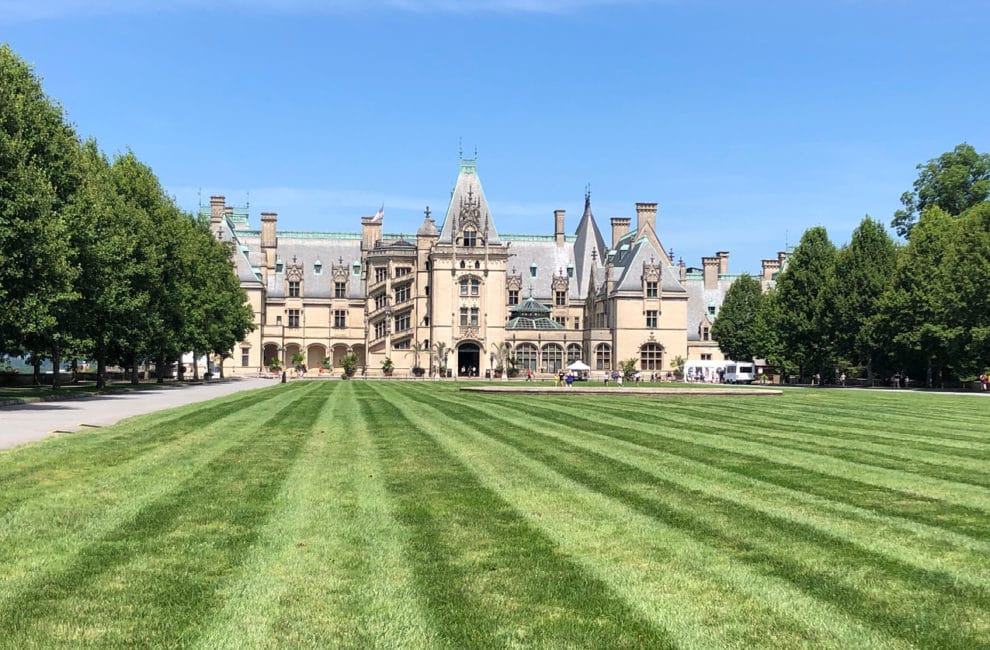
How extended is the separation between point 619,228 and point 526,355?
2708 cm

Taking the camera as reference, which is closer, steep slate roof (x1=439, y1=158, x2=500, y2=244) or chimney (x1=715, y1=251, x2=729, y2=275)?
steep slate roof (x1=439, y1=158, x2=500, y2=244)

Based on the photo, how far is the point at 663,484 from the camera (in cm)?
1312

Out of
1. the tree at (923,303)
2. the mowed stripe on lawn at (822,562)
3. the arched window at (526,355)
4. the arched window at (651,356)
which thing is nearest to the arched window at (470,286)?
the arched window at (526,355)

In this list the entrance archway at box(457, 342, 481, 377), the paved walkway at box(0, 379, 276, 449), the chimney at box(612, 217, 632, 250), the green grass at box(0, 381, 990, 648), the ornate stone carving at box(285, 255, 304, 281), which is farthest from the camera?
the chimney at box(612, 217, 632, 250)

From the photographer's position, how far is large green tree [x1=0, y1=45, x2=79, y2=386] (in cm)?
3156

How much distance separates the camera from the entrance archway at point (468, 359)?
325 ft

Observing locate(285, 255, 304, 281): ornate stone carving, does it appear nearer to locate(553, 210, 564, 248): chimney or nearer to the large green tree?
locate(553, 210, 564, 248): chimney

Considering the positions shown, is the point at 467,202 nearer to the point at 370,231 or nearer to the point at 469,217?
the point at 469,217

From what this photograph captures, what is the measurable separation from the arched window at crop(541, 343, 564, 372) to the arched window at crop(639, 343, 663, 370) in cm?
942

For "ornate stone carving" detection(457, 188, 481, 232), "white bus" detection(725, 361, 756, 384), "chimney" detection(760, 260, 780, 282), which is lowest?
"white bus" detection(725, 361, 756, 384)

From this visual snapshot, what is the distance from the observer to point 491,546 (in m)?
9.11

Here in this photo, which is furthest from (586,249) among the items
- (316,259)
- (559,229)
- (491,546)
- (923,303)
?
(491,546)

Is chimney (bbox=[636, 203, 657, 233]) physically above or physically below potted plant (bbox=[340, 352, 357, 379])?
above

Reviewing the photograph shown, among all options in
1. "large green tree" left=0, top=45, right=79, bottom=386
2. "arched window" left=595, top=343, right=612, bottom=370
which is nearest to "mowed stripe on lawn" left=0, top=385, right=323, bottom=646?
"large green tree" left=0, top=45, right=79, bottom=386
